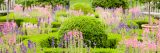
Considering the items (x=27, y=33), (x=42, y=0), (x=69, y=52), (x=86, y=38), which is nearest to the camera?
(x=69, y=52)

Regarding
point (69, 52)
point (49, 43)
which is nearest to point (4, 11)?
point (49, 43)

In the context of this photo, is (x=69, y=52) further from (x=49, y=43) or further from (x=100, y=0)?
(x=100, y=0)

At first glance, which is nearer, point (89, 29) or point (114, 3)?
point (89, 29)

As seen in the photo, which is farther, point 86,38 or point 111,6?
point 111,6

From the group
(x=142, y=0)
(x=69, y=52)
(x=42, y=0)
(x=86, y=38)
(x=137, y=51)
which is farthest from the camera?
(x=42, y=0)

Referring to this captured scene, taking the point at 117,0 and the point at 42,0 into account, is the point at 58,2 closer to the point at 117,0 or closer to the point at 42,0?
the point at 42,0

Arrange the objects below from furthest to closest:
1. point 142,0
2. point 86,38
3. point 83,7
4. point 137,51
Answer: point 83,7 → point 142,0 → point 86,38 → point 137,51

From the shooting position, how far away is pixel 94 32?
8.88 meters

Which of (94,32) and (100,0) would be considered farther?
(100,0)

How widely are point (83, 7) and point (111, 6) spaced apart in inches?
125

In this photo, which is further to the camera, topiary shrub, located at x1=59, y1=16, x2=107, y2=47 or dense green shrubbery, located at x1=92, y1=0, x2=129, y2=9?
dense green shrubbery, located at x1=92, y1=0, x2=129, y2=9

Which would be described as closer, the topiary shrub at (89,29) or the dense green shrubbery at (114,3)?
the topiary shrub at (89,29)

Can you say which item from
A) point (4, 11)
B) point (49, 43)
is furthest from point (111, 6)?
point (49, 43)

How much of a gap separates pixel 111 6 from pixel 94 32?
13.0 m
